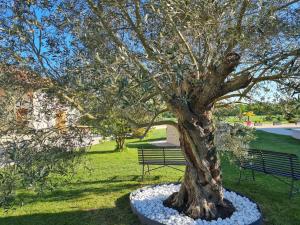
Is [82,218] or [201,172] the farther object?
[82,218]

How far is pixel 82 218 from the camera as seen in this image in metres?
7.72

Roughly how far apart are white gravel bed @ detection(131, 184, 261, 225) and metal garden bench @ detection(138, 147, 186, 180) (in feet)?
6.15

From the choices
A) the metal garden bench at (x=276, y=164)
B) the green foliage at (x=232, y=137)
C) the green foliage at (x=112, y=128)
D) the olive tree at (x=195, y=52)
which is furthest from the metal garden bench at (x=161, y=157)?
the green foliage at (x=112, y=128)

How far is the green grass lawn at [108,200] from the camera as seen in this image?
762 centimetres

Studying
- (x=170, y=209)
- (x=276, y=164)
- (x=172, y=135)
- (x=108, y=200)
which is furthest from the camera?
(x=172, y=135)

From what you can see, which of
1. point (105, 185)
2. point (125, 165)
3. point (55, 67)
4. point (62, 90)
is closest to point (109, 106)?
point (62, 90)

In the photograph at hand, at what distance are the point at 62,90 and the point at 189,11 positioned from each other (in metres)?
2.67

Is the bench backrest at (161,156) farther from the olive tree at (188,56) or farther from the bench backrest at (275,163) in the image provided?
the olive tree at (188,56)

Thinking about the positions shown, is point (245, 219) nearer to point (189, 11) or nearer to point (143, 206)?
point (143, 206)

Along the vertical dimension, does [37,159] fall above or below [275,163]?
above

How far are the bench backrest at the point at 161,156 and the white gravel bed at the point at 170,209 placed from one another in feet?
6.27

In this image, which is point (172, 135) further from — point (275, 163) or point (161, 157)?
point (275, 163)

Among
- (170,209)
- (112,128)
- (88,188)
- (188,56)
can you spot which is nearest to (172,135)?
(88,188)

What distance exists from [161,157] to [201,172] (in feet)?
14.9
